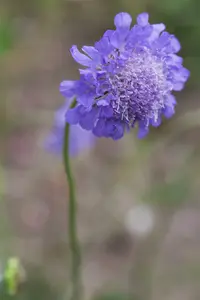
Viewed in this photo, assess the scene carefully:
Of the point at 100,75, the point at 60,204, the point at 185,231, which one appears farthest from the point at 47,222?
the point at 100,75

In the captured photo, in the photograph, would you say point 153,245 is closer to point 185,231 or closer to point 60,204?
point 185,231

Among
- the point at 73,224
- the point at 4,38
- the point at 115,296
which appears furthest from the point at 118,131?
the point at 115,296

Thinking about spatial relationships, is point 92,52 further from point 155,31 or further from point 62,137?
point 62,137

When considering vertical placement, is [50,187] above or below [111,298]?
above

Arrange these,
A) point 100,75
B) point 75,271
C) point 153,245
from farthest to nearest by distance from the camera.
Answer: point 153,245
point 75,271
point 100,75

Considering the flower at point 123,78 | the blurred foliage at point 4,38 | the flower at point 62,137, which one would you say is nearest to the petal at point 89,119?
the flower at point 123,78

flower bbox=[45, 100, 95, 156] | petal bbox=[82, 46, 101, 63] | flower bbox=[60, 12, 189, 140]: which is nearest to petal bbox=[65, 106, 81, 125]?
flower bbox=[60, 12, 189, 140]
